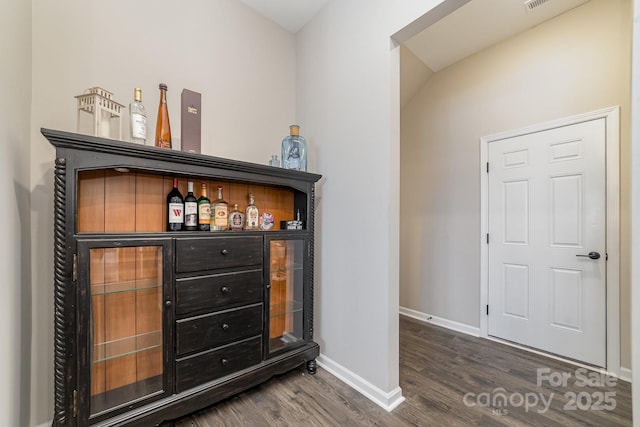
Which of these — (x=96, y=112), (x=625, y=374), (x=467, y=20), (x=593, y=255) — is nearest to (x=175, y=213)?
(x=96, y=112)

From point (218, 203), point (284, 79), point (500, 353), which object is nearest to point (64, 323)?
point (218, 203)

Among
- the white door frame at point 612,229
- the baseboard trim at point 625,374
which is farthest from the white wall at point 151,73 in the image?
the baseboard trim at point 625,374

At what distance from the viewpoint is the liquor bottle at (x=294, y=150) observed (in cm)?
216

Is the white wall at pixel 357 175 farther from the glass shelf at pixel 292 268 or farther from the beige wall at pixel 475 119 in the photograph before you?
the beige wall at pixel 475 119

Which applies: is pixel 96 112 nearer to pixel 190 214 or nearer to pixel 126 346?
pixel 190 214

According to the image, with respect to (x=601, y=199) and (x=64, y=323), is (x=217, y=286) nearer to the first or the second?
(x=64, y=323)

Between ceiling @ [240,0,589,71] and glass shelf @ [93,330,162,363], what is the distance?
2.58m

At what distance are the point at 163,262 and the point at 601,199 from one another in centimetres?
329

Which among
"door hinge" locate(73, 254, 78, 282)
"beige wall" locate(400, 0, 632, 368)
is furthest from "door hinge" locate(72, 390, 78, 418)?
"beige wall" locate(400, 0, 632, 368)

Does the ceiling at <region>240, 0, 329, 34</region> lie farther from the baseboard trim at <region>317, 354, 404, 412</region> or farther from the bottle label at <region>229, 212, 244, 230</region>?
the baseboard trim at <region>317, 354, 404, 412</region>

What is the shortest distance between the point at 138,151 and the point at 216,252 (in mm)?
676

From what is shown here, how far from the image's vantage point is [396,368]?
69.3 inches

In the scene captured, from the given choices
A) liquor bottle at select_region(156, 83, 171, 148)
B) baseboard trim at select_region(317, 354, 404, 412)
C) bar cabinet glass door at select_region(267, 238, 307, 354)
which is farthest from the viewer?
bar cabinet glass door at select_region(267, 238, 307, 354)

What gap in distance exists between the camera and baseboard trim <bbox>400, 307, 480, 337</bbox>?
9.45 ft
